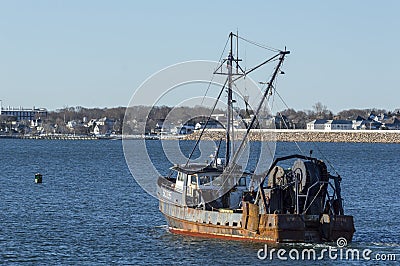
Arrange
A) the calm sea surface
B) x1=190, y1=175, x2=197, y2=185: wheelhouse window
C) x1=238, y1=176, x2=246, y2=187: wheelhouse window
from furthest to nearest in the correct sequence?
x1=238, y1=176, x2=246, y2=187: wheelhouse window
x1=190, y1=175, x2=197, y2=185: wheelhouse window
the calm sea surface

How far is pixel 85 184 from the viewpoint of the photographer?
287 ft

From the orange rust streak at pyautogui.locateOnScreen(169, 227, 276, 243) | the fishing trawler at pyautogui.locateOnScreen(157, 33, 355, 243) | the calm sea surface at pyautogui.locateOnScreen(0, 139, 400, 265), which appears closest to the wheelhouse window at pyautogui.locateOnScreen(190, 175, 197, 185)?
the fishing trawler at pyautogui.locateOnScreen(157, 33, 355, 243)

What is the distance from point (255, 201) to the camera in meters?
45.1

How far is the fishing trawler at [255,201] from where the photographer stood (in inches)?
1716

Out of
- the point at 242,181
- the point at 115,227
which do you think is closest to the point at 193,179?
the point at 242,181

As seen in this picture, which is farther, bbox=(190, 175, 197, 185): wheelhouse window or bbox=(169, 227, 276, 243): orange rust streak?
bbox=(190, 175, 197, 185): wheelhouse window

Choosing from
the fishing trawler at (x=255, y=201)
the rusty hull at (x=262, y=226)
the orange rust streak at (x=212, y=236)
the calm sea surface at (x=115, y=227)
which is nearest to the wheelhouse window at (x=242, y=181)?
the fishing trawler at (x=255, y=201)

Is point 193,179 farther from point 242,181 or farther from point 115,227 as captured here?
point 115,227

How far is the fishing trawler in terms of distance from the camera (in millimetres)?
43594

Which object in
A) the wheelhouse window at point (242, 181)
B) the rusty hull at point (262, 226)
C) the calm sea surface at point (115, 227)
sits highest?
the wheelhouse window at point (242, 181)

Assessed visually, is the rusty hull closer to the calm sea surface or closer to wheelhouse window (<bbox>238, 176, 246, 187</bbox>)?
the calm sea surface

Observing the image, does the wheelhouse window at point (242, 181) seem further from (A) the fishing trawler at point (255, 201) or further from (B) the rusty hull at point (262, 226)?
(B) the rusty hull at point (262, 226)

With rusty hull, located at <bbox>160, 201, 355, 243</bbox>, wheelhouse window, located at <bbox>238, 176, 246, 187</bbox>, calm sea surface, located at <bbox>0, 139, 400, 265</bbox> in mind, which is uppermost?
wheelhouse window, located at <bbox>238, 176, 246, 187</bbox>

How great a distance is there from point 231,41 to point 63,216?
1738 cm
